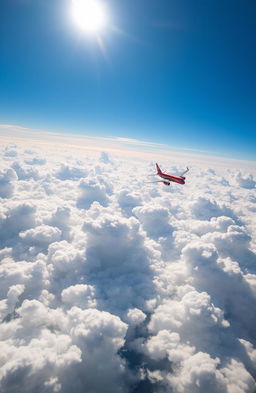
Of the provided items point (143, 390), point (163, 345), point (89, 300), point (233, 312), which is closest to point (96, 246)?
point (89, 300)

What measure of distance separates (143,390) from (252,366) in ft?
241

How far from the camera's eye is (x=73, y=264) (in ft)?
588

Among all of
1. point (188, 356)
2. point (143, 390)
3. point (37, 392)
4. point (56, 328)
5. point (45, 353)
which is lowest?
point (143, 390)

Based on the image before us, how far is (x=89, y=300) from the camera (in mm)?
140750

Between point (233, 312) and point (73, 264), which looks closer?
point (233, 312)

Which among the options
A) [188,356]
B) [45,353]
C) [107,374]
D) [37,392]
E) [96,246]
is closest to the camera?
[37,392]

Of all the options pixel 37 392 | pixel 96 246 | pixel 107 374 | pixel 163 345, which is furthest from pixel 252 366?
pixel 96 246

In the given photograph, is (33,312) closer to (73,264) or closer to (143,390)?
(73,264)

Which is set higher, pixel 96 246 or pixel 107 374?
pixel 96 246

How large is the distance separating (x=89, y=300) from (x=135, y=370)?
188 feet

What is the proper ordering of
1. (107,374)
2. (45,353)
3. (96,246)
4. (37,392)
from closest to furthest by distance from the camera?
(37,392) < (45,353) < (107,374) < (96,246)

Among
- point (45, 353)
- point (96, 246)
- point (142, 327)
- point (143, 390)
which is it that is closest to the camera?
point (45, 353)

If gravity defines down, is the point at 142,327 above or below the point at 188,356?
below

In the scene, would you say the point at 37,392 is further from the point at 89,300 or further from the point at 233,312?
the point at 233,312
